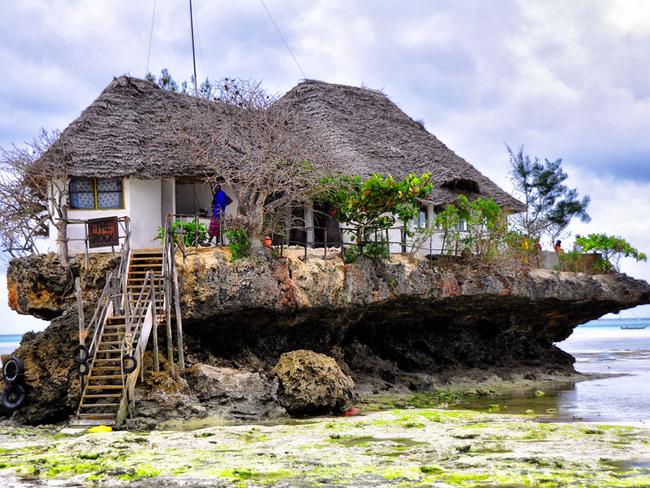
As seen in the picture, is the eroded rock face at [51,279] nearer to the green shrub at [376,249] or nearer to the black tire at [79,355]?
the black tire at [79,355]

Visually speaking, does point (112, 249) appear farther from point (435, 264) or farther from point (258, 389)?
point (435, 264)

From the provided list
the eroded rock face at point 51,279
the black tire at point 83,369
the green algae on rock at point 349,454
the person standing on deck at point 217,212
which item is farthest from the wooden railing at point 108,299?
the person standing on deck at point 217,212

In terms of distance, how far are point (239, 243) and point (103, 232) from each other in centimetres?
316

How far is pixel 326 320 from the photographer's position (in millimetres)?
21750

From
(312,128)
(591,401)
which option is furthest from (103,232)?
(591,401)

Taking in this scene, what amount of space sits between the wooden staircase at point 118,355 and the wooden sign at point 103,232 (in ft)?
4.82

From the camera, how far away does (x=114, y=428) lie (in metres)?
15.7

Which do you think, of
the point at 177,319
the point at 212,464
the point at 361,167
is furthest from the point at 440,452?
the point at 361,167

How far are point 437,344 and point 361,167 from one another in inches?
237

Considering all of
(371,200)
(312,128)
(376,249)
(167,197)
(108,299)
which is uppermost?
(312,128)

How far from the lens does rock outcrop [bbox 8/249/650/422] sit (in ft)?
59.1

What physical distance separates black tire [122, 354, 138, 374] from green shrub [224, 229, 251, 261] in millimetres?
4443

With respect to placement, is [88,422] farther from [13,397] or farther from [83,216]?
[83,216]

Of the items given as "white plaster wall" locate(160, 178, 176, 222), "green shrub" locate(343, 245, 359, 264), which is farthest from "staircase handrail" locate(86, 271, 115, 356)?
"green shrub" locate(343, 245, 359, 264)
